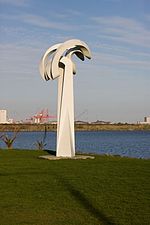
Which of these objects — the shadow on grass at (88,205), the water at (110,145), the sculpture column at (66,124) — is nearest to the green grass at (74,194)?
the shadow on grass at (88,205)

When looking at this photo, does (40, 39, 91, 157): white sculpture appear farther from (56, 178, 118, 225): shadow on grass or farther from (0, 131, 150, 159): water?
(0, 131, 150, 159): water

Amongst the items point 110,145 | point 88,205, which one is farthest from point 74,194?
point 110,145

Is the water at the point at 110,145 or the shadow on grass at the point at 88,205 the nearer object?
the shadow on grass at the point at 88,205

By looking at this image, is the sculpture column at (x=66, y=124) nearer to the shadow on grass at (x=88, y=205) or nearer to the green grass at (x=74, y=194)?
the green grass at (x=74, y=194)

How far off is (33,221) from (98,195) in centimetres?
212

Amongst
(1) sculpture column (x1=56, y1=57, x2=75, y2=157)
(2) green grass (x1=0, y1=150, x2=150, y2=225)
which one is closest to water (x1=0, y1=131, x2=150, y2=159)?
(1) sculpture column (x1=56, y1=57, x2=75, y2=157)

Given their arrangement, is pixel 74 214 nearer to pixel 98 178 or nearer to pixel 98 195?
pixel 98 195

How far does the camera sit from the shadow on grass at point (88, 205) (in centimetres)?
707

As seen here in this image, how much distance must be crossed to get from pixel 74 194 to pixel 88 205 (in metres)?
1.10

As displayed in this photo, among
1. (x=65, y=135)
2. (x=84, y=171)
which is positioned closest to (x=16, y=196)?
(x=84, y=171)

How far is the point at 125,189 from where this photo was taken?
962 cm

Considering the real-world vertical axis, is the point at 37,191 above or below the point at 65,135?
below

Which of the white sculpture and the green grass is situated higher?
the white sculpture

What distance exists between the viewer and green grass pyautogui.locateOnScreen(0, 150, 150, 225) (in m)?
7.27
